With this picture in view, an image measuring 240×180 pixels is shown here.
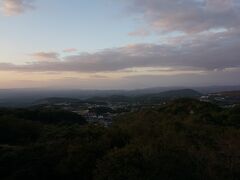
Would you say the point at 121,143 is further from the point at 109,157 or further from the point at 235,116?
the point at 235,116

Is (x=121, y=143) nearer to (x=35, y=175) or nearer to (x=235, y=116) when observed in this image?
(x=35, y=175)

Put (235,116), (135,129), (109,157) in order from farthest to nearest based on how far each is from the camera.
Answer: (235,116) → (135,129) → (109,157)

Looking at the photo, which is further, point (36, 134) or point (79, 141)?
point (36, 134)

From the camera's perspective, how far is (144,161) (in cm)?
1473

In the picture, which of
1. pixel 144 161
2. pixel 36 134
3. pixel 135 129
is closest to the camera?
pixel 144 161

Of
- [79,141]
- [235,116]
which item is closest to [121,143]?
[79,141]

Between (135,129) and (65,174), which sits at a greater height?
(135,129)

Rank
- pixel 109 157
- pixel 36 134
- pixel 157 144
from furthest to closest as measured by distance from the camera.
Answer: pixel 36 134, pixel 157 144, pixel 109 157

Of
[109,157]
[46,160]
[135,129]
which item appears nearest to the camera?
[109,157]

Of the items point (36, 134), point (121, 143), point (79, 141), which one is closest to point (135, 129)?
point (121, 143)

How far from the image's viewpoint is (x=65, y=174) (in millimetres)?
19000

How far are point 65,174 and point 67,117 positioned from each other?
32.6 meters

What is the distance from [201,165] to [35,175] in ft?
29.7

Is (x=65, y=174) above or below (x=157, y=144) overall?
below
